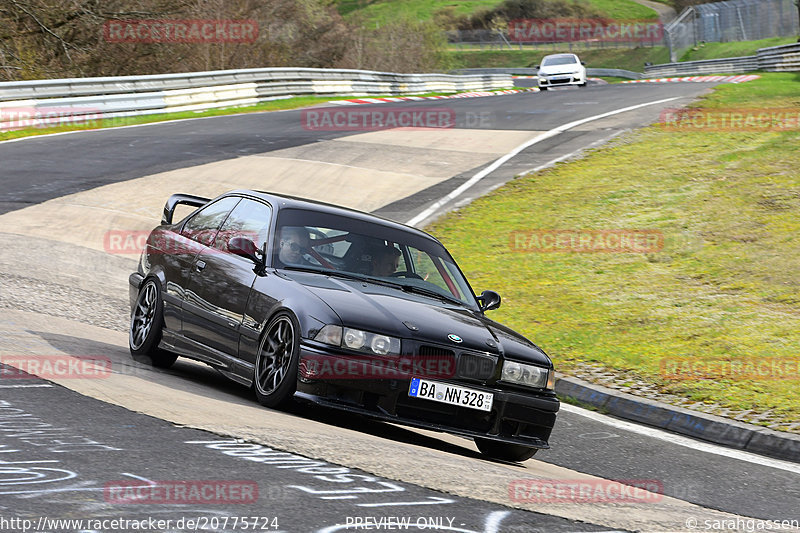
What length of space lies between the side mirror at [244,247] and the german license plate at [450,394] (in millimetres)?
1655

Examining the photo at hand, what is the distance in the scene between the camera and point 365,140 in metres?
23.6

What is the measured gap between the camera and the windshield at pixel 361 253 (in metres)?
7.67

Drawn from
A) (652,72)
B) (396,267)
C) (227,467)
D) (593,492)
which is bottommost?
(593,492)

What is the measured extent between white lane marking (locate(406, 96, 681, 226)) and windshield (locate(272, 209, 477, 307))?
7475 millimetres

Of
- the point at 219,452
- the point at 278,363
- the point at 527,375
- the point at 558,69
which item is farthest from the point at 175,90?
the point at 219,452

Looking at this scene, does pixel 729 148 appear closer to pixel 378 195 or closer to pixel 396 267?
pixel 378 195

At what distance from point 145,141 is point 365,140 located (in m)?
4.77

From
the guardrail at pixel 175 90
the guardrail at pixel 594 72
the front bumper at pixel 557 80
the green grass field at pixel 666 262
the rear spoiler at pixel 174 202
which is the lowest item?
the green grass field at pixel 666 262

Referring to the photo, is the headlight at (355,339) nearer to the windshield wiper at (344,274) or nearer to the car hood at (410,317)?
the car hood at (410,317)

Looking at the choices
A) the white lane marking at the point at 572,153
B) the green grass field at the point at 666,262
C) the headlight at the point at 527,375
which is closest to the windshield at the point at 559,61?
the white lane marking at the point at 572,153

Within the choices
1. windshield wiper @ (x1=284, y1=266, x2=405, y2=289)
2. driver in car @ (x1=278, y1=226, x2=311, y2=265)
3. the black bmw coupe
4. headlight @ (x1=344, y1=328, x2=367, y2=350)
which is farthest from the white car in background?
headlight @ (x1=344, y1=328, x2=367, y2=350)

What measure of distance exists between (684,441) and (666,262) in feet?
20.0

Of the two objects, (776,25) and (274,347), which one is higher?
(776,25)

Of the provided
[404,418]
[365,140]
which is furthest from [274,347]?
[365,140]
